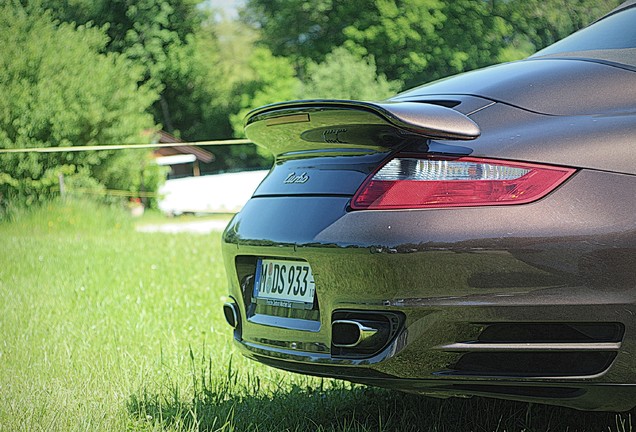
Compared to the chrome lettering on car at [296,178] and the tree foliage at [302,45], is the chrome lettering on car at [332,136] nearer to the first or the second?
the chrome lettering on car at [296,178]

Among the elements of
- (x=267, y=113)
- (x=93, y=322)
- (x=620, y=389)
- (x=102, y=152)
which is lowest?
(x=102, y=152)

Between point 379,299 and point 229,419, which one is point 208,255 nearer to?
point 229,419

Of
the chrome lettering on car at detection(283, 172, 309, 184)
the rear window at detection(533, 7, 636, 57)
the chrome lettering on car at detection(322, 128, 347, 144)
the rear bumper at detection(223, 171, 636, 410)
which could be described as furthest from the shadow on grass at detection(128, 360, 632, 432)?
the rear window at detection(533, 7, 636, 57)

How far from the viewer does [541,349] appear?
2236 mm

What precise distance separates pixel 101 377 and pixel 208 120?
5490 cm

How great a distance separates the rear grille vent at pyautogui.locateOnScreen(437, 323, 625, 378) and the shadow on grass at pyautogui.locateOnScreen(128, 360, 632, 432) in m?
0.75

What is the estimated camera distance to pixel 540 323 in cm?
222

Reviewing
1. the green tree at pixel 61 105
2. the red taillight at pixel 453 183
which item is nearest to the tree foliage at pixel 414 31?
the green tree at pixel 61 105

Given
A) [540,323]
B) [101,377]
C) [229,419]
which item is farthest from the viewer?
[101,377]

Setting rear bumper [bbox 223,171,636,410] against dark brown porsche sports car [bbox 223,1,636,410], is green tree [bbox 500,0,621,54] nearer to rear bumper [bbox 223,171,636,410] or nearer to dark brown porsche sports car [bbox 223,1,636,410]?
dark brown porsche sports car [bbox 223,1,636,410]

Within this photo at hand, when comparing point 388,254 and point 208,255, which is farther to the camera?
point 208,255

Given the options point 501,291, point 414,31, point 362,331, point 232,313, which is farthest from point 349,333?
point 414,31

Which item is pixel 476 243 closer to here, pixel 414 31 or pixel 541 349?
pixel 541 349

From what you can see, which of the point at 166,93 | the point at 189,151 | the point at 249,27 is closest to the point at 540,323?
the point at 189,151
